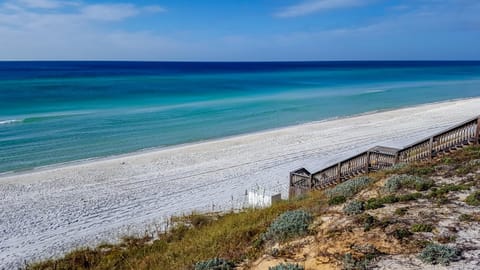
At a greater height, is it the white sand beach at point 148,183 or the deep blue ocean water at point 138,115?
the deep blue ocean water at point 138,115

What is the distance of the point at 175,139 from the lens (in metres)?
29.8

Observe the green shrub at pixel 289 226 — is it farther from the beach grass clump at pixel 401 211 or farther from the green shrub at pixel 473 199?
the green shrub at pixel 473 199

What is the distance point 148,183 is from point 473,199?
13.9 m

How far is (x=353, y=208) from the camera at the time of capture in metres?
8.34

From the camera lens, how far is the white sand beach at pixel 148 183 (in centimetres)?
1344

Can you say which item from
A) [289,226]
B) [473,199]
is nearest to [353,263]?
[289,226]

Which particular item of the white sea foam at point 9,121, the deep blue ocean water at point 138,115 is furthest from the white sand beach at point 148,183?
the white sea foam at point 9,121

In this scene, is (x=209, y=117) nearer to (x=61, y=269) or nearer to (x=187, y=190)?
(x=187, y=190)

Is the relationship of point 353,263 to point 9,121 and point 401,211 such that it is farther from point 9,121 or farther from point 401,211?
point 9,121

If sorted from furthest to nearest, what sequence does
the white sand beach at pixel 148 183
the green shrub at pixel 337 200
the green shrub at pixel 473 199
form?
the white sand beach at pixel 148 183, the green shrub at pixel 337 200, the green shrub at pixel 473 199

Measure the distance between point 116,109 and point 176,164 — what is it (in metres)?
24.8

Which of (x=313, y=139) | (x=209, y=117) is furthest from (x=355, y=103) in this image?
(x=313, y=139)

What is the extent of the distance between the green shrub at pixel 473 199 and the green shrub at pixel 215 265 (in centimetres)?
508

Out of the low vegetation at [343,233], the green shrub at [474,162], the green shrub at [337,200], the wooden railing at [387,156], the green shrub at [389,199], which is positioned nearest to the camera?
the low vegetation at [343,233]
